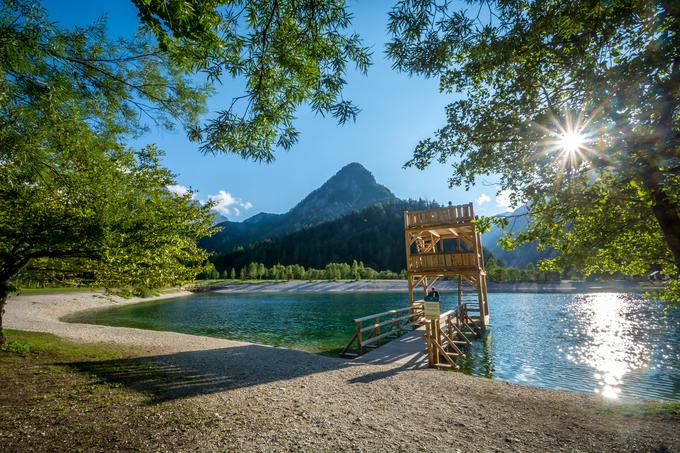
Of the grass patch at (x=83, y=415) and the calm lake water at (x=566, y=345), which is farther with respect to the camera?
the calm lake water at (x=566, y=345)

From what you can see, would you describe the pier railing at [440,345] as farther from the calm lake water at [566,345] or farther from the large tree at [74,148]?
the large tree at [74,148]

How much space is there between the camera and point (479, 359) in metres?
13.8

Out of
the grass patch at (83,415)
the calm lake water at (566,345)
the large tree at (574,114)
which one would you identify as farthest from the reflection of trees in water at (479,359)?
the grass patch at (83,415)

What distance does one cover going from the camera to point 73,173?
574 cm

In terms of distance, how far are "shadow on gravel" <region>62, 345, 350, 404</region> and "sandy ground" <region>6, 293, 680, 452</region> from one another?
0.12ft

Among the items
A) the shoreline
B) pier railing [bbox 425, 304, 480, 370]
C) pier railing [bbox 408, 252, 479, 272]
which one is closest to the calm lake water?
pier railing [bbox 425, 304, 480, 370]

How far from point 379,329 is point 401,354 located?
21.5 ft

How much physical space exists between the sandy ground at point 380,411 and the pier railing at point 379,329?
7.77 ft

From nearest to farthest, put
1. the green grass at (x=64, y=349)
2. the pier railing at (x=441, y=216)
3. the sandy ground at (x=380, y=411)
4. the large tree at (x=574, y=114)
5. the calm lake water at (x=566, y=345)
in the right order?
the large tree at (x=574, y=114) → the sandy ground at (x=380, y=411) → the green grass at (x=64, y=349) → the calm lake water at (x=566, y=345) → the pier railing at (x=441, y=216)

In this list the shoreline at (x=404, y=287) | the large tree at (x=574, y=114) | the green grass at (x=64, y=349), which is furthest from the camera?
the shoreline at (x=404, y=287)

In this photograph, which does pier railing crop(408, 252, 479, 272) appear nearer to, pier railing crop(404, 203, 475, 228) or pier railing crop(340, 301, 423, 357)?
pier railing crop(404, 203, 475, 228)

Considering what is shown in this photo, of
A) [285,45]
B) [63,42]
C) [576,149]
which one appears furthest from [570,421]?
[63,42]

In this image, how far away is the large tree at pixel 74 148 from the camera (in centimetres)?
400

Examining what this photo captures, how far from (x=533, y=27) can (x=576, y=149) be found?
202cm
